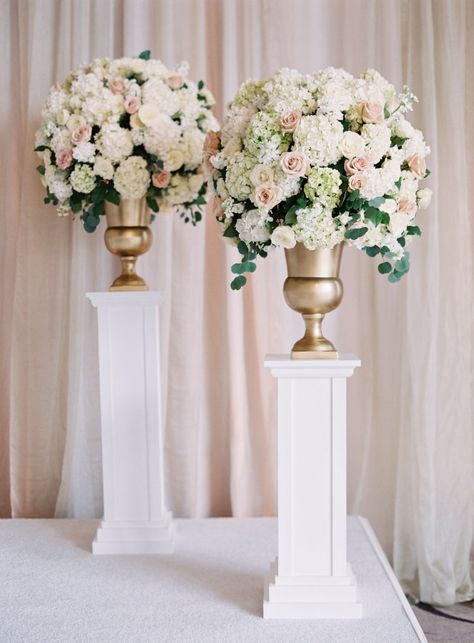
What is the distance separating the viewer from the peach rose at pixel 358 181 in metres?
1.58

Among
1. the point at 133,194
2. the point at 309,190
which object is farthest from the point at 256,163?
the point at 133,194

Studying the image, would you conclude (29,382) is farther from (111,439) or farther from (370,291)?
(370,291)

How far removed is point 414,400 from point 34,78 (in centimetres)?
185

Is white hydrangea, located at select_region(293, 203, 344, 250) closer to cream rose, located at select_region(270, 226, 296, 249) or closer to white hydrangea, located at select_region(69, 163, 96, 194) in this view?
cream rose, located at select_region(270, 226, 296, 249)

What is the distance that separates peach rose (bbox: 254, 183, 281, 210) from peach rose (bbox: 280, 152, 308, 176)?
0.05 metres

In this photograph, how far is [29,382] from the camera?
2.68m

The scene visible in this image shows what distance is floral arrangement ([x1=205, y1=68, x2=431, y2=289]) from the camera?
5.27 ft

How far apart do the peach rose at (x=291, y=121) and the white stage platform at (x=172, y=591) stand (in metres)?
1.23

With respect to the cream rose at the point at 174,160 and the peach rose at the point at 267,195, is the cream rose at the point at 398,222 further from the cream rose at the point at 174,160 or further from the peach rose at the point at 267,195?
the cream rose at the point at 174,160

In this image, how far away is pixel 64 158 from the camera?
2.09m

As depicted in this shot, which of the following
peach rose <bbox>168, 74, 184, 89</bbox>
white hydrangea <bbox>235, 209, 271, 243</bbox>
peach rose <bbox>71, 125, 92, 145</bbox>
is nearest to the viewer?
white hydrangea <bbox>235, 209, 271, 243</bbox>

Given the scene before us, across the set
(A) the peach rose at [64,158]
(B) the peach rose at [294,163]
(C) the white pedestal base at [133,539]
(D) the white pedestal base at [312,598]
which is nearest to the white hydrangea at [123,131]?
(A) the peach rose at [64,158]

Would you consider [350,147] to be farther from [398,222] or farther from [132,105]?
[132,105]

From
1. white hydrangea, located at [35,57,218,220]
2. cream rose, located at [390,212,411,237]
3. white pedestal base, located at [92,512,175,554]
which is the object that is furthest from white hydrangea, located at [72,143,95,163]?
white pedestal base, located at [92,512,175,554]
